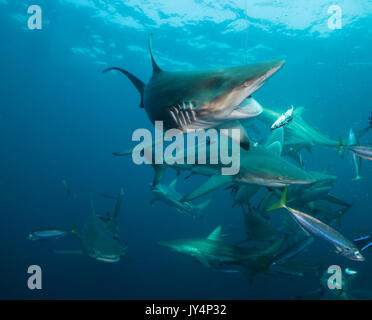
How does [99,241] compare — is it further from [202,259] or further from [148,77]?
[148,77]

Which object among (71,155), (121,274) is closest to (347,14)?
(121,274)

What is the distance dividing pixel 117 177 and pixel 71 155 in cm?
1812

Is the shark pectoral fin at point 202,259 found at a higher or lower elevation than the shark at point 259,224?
lower

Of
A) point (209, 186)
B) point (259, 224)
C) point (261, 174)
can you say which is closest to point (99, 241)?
point (259, 224)

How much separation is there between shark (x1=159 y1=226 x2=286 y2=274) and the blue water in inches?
116

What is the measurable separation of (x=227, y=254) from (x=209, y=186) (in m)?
2.81

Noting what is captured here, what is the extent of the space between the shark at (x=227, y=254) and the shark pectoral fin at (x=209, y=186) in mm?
2424

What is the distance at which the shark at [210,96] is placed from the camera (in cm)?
220

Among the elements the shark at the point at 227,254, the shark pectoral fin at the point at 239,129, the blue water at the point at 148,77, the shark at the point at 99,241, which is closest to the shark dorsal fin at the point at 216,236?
the shark at the point at 227,254

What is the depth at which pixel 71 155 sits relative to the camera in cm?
8844

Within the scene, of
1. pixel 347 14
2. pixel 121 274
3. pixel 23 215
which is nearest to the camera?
pixel 347 14

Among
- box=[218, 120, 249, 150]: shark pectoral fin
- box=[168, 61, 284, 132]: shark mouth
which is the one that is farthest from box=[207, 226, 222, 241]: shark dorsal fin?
box=[168, 61, 284, 132]: shark mouth

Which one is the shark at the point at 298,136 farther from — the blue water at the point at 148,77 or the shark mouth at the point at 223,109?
the shark mouth at the point at 223,109
